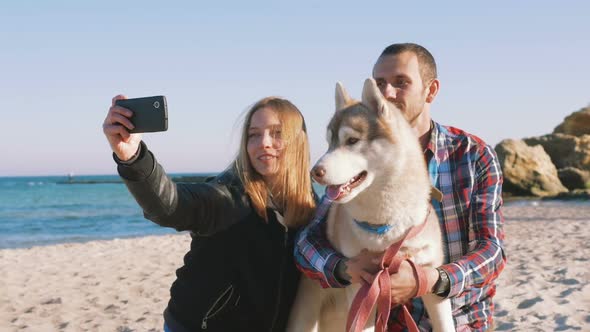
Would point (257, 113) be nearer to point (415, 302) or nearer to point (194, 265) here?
point (194, 265)

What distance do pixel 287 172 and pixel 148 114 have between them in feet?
4.48

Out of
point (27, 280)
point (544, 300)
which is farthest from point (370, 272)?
point (27, 280)

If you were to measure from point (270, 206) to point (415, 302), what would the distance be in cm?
104

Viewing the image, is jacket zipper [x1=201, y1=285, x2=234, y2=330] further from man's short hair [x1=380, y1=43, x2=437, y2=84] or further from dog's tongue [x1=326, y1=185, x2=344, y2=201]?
man's short hair [x1=380, y1=43, x2=437, y2=84]

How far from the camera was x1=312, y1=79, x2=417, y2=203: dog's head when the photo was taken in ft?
8.97

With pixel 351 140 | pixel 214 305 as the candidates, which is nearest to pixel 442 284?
pixel 351 140

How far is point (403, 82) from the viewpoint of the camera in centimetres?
340

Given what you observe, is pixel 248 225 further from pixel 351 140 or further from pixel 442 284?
pixel 442 284

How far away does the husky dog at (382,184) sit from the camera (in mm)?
2883

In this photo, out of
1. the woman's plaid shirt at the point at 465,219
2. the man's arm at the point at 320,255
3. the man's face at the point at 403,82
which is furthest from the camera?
the man's face at the point at 403,82

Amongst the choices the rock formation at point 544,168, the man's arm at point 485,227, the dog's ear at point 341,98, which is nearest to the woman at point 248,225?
the dog's ear at point 341,98

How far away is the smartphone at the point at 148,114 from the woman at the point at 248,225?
400 mm

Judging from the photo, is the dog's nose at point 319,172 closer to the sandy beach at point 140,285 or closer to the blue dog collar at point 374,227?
the blue dog collar at point 374,227

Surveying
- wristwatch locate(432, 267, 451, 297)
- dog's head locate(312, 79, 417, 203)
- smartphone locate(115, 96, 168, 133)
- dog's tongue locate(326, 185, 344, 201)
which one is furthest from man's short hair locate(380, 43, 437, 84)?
smartphone locate(115, 96, 168, 133)
